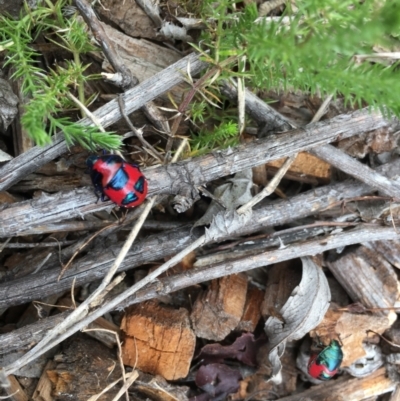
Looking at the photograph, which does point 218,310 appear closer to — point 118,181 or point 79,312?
point 79,312

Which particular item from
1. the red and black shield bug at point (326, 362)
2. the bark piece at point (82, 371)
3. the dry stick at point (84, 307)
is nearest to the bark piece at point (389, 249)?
the red and black shield bug at point (326, 362)

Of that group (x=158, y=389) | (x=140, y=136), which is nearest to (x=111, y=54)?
(x=140, y=136)

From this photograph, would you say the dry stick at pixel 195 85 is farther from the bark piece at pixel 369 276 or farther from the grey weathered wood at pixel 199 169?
the bark piece at pixel 369 276

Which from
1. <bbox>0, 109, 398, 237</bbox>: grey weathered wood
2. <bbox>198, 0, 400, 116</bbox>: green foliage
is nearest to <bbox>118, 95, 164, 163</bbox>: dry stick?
<bbox>0, 109, 398, 237</bbox>: grey weathered wood

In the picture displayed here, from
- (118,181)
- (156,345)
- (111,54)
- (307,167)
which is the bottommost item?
(156,345)

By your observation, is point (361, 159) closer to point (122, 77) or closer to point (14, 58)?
point (122, 77)

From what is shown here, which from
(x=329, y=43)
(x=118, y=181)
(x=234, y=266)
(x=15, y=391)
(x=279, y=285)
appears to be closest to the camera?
(x=329, y=43)
